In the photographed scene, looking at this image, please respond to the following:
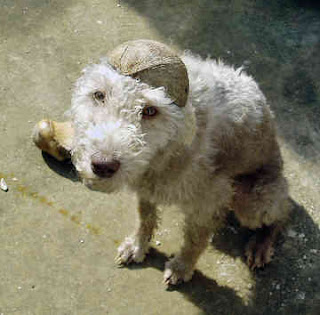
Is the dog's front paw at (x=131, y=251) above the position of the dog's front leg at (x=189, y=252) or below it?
below

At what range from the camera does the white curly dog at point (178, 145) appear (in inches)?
108

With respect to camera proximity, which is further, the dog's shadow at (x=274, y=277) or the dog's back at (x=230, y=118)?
the dog's shadow at (x=274, y=277)

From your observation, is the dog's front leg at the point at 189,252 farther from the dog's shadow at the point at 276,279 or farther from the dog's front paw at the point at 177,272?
the dog's shadow at the point at 276,279

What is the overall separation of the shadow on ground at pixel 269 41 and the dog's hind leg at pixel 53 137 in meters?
1.84

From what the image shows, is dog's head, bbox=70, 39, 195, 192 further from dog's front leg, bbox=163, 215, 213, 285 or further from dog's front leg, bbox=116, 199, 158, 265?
dog's front leg, bbox=116, 199, 158, 265

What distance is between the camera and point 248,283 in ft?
13.6

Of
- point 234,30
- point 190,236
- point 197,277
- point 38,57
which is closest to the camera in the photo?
point 190,236

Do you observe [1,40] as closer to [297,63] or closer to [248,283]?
[297,63]

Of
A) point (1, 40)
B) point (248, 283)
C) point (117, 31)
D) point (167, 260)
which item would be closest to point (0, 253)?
point (167, 260)

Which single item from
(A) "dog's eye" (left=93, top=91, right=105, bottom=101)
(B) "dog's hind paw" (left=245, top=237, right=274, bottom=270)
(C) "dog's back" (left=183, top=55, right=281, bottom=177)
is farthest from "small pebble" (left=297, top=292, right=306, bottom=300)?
(A) "dog's eye" (left=93, top=91, right=105, bottom=101)

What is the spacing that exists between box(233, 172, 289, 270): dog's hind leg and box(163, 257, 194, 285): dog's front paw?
Result: 0.55 meters

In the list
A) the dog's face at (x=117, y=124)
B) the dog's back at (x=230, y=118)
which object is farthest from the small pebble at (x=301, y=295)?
the dog's face at (x=117, y=124)

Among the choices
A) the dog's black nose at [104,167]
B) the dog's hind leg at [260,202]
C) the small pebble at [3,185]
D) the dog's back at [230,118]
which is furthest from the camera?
the small pebble at [3,185]

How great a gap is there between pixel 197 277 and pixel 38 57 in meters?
2.82
